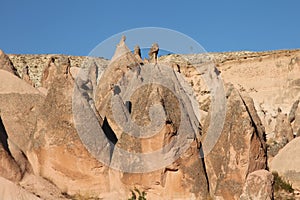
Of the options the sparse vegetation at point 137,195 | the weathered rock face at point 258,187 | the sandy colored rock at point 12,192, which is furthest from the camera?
the sparse vegetation at point 137,195

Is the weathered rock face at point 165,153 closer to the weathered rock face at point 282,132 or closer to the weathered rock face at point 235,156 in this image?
the weathered rock face at point 235,156

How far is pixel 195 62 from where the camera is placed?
33.1 metres

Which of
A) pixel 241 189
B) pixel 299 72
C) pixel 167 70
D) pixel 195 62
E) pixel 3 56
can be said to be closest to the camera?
pixel 241 189

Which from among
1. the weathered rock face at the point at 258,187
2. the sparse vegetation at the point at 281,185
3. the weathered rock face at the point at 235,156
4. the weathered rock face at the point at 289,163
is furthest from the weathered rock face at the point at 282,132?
the weathered rock face at the point at 258,187

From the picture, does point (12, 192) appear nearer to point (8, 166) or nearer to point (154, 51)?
point (8, 166)

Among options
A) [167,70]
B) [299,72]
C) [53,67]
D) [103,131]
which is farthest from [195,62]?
[103,131]

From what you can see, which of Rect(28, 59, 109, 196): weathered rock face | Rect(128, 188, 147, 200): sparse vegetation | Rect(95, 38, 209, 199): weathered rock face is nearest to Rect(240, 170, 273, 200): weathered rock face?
Rect(95, 38, 209, 199): weathered rock face

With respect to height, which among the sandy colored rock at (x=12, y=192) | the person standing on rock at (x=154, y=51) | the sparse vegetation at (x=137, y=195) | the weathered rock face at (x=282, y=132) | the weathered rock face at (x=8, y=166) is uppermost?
the person standing on rock at (x=154, y=51)

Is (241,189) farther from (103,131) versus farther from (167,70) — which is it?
(167,70)

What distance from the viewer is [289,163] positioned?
1130 cm

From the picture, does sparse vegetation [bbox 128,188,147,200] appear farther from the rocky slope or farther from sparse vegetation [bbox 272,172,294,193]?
sparse vegetation [bbox 272,172,294,193]

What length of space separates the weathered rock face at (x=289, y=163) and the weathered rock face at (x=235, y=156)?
417 millimetres

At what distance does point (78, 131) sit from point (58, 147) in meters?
0.40

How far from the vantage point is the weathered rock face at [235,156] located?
10.5 meters
